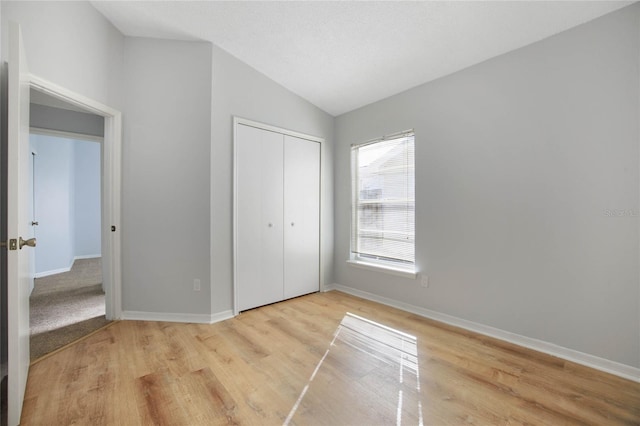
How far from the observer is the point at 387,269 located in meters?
3.26

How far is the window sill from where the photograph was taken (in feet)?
9.98

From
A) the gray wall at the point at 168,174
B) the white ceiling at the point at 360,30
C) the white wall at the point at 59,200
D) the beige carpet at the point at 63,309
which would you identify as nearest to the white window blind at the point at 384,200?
the white ceiling at the point at 360,30

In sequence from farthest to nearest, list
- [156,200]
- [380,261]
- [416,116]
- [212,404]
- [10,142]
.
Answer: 1. [380,261]
2. [416,116]
3. [156,200]
4. [212,404]
5. [10,142]

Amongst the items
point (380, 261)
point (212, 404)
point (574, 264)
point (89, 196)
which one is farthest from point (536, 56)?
point (89, 196)

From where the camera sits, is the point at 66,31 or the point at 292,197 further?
the point at 292,197

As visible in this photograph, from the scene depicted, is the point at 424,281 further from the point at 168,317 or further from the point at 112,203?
the point at 112,203

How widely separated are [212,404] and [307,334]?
1.05 meters

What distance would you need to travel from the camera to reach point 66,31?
2.20 metres

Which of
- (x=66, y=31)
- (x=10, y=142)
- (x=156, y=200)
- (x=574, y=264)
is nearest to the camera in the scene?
(x=10, y=142)

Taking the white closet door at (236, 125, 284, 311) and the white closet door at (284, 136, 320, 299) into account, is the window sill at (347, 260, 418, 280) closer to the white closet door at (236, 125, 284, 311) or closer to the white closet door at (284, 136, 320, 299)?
the white closet door at (284, 136, 320, 299)

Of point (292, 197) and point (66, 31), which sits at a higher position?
point (66, 31)

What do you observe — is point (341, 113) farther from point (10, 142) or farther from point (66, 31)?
point (10, 142)

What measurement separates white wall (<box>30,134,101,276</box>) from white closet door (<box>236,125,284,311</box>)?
3.88 metres

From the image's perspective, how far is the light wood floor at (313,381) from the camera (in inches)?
60.1
